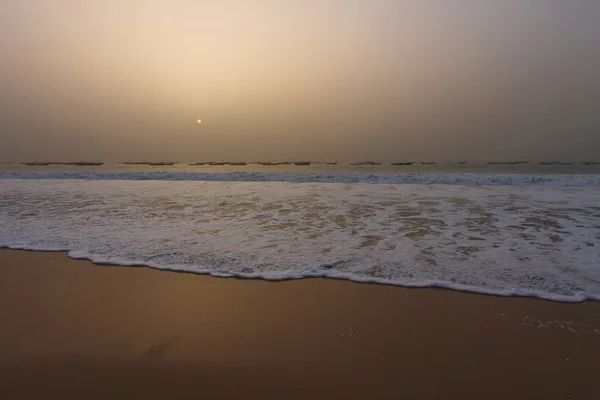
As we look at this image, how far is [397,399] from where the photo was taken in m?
2.10

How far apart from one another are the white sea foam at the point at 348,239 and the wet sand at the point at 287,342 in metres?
0.55

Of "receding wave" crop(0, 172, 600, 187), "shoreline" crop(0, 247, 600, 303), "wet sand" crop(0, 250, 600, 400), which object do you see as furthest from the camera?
"receding wave" crop(0, 172, 600, 187)

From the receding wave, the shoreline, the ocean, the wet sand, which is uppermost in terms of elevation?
the receding wave

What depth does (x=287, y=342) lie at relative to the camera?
2703mm

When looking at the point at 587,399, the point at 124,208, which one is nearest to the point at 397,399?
the point at 587,399

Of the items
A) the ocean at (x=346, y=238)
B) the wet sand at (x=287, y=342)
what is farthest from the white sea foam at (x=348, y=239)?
the wet sand at (x=287, y=342)

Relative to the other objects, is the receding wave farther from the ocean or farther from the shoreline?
the shoreline

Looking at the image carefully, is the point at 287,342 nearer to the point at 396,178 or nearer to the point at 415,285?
the point at 415,285

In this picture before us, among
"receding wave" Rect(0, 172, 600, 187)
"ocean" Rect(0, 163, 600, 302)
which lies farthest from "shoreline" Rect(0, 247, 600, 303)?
"receding wave" Rect(0, 172, 600, 187)

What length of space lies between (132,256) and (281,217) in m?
3.48

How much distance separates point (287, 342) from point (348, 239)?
10.6 feet

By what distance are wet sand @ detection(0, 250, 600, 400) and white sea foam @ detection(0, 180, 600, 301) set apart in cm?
55

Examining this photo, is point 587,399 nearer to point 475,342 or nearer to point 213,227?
point 475,342

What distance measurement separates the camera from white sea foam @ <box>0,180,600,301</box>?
13.5 feet
